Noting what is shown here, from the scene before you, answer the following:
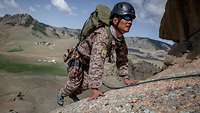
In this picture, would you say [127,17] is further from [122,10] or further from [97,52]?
[97,52]

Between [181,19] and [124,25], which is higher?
[181,19]

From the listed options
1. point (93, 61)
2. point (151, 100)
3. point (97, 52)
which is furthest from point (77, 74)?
point (151, 100)

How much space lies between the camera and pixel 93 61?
29.6ft

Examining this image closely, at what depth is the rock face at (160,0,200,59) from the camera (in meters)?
25.7

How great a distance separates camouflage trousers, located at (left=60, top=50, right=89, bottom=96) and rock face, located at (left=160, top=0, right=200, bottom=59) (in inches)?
617

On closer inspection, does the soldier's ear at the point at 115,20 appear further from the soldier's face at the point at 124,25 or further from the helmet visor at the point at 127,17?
the helmet visor at the point at 127,17

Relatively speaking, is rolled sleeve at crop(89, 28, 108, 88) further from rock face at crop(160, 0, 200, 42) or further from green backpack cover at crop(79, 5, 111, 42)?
rock face at crop(160, 0, 200, 42)

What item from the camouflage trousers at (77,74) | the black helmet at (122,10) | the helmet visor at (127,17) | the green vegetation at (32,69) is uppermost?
the black helmet at (122,10)

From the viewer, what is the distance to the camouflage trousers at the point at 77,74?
33.7 ft

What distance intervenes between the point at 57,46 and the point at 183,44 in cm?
17049

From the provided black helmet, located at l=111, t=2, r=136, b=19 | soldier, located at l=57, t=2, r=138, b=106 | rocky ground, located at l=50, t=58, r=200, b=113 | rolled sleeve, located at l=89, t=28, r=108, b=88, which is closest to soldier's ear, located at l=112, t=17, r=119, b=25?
soldier, located at l=57, t=2, r=138, b=106

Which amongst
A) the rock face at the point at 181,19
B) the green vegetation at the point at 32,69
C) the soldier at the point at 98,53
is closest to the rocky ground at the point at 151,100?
the soldier at the point at 98,53

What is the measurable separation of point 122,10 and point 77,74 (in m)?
2.33

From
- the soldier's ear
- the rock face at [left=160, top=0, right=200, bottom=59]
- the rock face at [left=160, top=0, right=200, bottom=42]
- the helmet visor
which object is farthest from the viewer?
the rock face at [left=160, top=0, right=200, bottom=42]
